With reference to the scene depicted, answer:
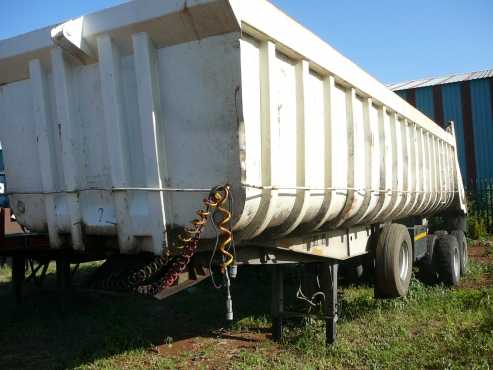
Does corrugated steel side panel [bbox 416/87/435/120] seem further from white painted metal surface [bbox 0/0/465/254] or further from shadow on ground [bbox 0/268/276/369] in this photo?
white painted metal surface [bbox 0/0/465/254]

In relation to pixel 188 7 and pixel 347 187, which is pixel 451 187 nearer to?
pixel 347 187

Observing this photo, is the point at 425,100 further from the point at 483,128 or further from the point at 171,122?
the point at 171,122

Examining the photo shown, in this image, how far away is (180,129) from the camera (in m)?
3.11

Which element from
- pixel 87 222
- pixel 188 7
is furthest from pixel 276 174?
pixel 87 222

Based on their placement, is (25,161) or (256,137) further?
(25,161)

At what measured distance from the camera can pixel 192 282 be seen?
3.38 m

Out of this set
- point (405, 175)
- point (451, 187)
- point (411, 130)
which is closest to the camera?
point (405, 175)

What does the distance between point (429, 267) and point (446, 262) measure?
26 cm

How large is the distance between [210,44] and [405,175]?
12.1ft

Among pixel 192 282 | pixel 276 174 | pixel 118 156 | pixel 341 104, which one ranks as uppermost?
pixel 341 104

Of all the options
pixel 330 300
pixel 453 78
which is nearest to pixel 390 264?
pixel 330 300

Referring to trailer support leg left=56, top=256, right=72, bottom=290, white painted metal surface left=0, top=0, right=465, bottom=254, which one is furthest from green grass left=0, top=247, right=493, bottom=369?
white painted metal surface left=0, top=0, right=465, bottom=254

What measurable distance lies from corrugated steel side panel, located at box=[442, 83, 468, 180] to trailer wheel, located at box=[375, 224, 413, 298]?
472 inches

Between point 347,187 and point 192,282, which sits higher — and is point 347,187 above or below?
above
